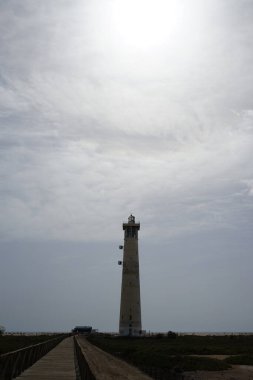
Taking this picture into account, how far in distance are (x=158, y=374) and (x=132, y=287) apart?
36.1 m

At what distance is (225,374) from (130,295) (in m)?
33.5

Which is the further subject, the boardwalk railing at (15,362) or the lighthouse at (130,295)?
the lighthouse at (130,295)

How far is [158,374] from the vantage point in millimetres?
30984

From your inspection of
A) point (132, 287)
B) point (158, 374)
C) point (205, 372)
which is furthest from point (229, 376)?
point (132, 287)

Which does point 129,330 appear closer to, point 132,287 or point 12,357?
point 132,287

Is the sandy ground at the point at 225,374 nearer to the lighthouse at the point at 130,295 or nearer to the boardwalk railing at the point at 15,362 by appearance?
the boardwalk railing at the point at 15,362

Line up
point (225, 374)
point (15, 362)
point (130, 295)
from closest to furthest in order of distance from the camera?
point (15, 362) < point (225, 374) < point (130, 295)

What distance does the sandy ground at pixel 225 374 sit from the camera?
103 ft

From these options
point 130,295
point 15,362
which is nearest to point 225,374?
point 15,362

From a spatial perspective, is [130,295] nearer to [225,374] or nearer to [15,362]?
[225,374]

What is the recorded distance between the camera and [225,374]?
111 ft

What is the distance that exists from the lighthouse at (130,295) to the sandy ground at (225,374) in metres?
30.1

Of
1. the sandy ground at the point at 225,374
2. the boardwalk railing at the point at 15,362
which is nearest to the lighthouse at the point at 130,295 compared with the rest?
the sandy ground at the point at 225,374

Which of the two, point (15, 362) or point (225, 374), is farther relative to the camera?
point (225, 374)
